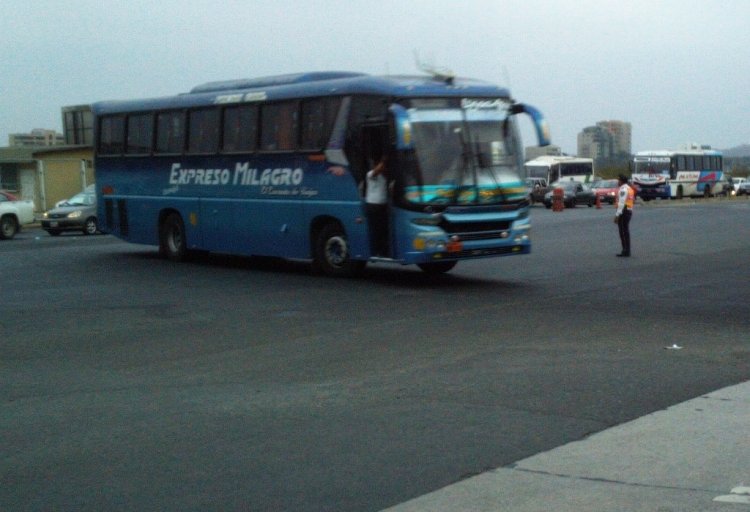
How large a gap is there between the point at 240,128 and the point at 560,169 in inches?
2117

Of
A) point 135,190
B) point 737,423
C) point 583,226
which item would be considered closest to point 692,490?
point 737,423

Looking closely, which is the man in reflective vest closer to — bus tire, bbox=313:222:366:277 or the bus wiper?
bus tire, bbox=313:222:366:277

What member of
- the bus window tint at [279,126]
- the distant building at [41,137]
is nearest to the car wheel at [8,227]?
the bus window tint at [279,126]

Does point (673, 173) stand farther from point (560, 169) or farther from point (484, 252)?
point (484, 252)

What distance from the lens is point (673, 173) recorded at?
7175 cm

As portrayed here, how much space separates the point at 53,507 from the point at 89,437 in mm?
1720

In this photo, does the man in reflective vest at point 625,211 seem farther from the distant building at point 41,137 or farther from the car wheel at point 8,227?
the distant building at point 41,137

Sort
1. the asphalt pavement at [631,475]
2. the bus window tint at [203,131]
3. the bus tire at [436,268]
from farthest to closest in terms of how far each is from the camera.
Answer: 1. the bus window tint at [203,131]
2. the bus tire at [436,268]
3. the asphalt pavement at [631,475]

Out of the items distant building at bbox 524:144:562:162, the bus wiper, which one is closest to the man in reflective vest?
the bus wiper

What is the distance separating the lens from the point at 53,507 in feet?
20.1

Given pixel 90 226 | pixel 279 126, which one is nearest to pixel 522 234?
pixel 279 126

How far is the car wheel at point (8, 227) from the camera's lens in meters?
35.8

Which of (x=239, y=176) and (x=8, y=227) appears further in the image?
(x=8, y=227)

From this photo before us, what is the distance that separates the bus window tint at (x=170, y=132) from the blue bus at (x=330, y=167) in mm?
29
